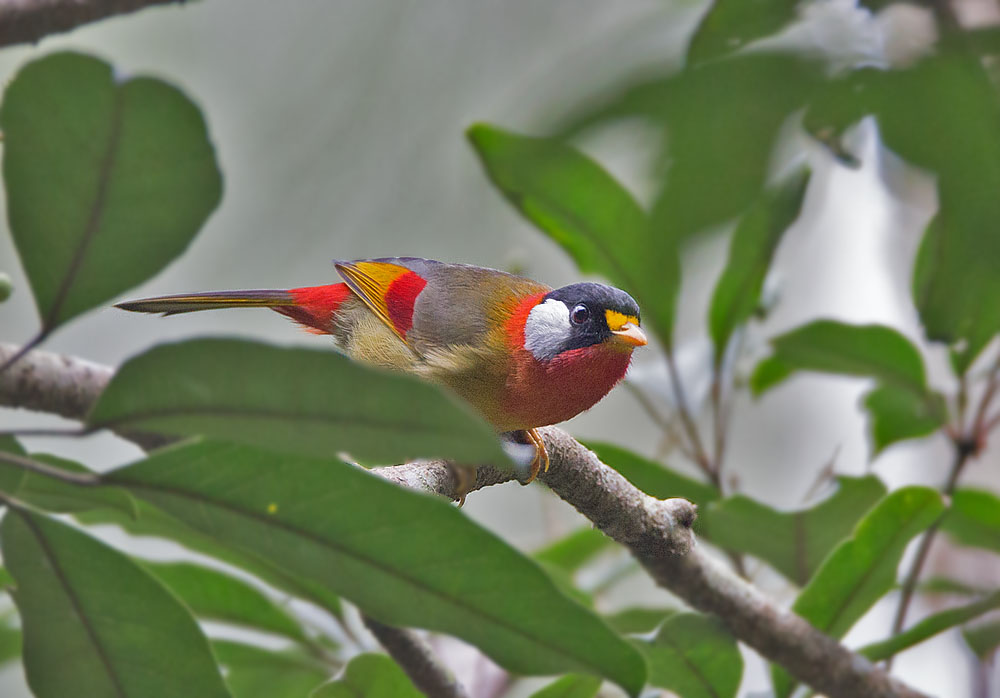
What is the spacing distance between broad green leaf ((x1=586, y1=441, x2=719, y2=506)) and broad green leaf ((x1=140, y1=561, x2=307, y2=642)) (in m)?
0.68

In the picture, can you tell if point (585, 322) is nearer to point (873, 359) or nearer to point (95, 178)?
point (95, 178)

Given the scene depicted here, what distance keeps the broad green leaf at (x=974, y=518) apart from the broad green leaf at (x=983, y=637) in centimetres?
19

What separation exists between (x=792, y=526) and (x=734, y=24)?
1.20 meters

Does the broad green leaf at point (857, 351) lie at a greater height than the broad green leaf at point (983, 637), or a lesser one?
greater

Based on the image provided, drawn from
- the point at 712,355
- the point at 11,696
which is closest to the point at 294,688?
the point at 712,355

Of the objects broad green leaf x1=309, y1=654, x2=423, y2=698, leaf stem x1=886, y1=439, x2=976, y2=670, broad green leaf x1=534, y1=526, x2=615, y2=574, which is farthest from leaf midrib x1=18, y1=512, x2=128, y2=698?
leaf stem x1=886, y1=439, x2=976, y2=670

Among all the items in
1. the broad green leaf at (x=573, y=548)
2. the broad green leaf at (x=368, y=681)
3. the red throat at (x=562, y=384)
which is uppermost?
the red throat at (x=562, y=384)

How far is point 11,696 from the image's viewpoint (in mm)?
2844

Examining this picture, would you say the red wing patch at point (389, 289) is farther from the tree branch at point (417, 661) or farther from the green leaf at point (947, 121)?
the green leaf at point (947, 121)

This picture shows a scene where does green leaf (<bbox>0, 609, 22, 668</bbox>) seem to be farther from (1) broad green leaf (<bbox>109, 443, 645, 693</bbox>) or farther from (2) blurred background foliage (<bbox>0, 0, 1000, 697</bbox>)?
(1) broad green leaf (<bbox>109, 443, 645, 693</bbox>)

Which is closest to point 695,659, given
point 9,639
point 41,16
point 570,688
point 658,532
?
point 570,688

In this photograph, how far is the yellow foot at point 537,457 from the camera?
1101mm

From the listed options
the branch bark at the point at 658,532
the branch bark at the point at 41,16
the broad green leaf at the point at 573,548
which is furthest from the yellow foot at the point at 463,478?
the branch bark at the point at 41,16

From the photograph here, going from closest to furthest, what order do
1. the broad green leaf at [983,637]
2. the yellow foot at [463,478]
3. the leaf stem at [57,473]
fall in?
1. the leaf stem at [57,473]
2. the yellow foot at [463,478]
3. the broad green leaf at [983,637]
